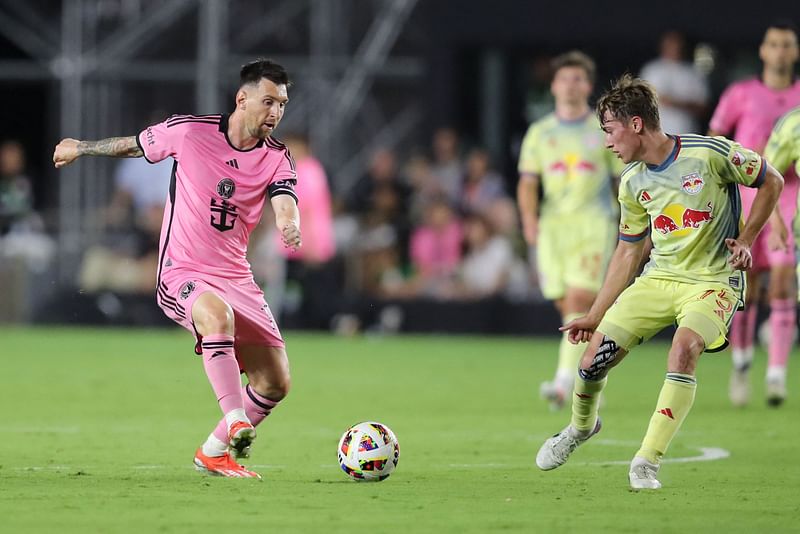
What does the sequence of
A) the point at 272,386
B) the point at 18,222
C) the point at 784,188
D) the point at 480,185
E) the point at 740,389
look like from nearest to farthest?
the point at 272,386 → the point at 784,188 → the point at 740,389 → the point at 480,185 → the point at 18,222

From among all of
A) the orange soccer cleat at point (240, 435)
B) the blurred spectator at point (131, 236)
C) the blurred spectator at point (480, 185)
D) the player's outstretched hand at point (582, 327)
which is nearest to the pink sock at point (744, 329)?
the player's outstretched hand at point (582, 327)

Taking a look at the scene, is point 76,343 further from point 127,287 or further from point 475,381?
point 475,381

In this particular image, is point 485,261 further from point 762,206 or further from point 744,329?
point 762,206

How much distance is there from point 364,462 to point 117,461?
1546mm

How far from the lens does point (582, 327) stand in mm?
7766

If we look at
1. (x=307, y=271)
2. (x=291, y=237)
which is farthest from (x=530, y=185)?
(x=307, y=271)

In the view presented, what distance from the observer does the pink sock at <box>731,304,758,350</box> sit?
12.1 meters

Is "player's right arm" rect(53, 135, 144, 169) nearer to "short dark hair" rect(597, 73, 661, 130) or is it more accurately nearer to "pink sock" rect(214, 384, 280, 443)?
"pink sock" rect(214, 384, 280, 443)

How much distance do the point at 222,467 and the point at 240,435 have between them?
1.75ft

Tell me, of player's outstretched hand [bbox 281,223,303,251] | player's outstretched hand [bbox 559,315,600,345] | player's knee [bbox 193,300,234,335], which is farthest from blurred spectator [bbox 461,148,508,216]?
player's outstretched hand [bbox 281,223,303,251]

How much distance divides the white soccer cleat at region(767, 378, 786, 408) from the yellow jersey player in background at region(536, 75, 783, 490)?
4.25 m

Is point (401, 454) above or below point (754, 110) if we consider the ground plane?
below

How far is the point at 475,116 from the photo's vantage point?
67.8 ft

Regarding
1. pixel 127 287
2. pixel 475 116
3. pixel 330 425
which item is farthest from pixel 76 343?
pixel 330 425
